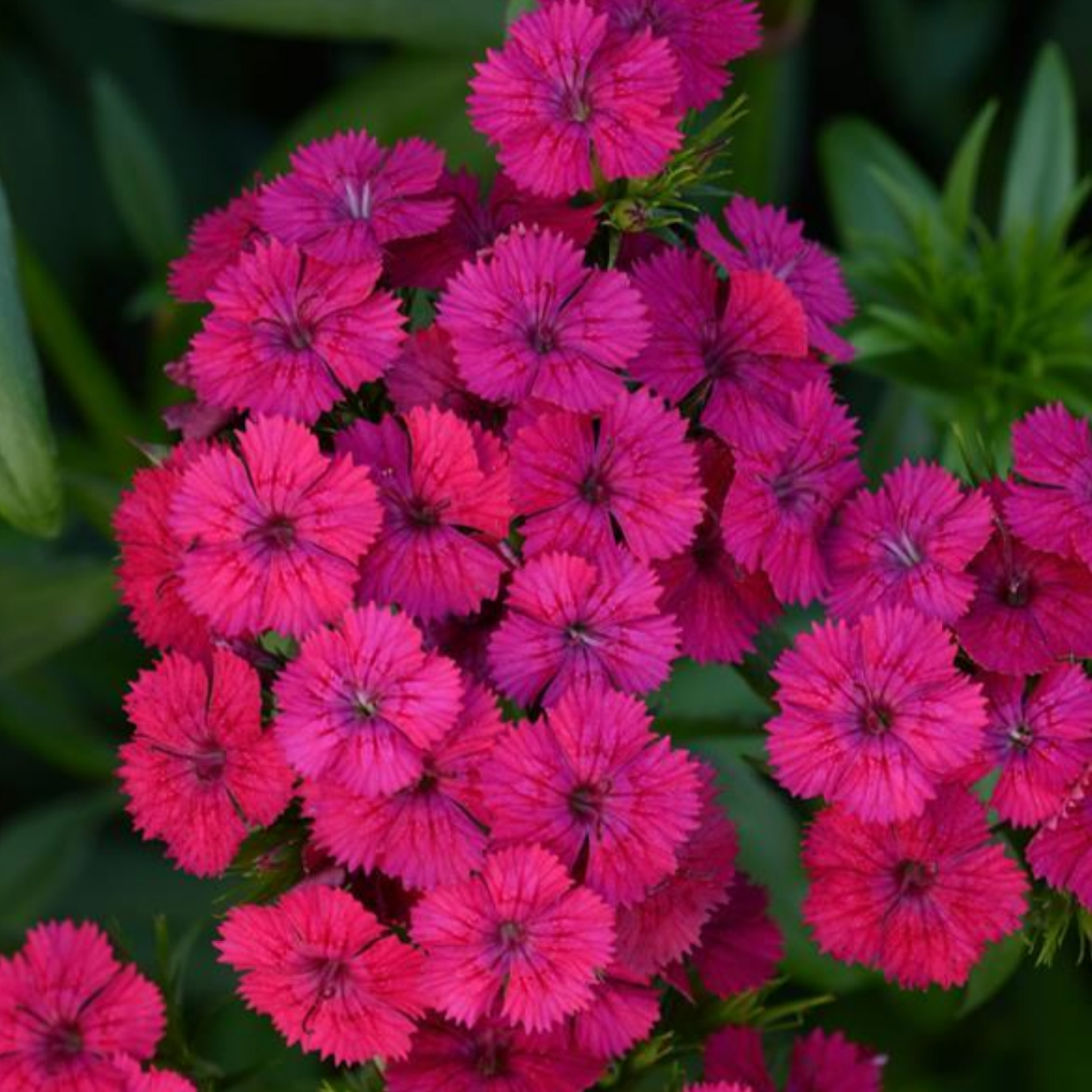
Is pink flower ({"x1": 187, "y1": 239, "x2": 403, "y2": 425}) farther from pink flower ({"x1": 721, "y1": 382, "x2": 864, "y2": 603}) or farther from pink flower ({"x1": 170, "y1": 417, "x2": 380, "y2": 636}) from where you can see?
pink flower ({"x1": 721, "y1": 382, "x2": 864, "y2": 603})

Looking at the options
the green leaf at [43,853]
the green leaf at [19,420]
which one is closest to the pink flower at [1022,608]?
the green leaf at [19,420]

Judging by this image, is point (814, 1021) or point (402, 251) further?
point (814, 1021)

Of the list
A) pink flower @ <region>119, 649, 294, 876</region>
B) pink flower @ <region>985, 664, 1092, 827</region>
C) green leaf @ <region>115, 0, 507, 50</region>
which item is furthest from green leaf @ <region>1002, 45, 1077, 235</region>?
pink flower @ <region>119, 649, 294, 876</region>

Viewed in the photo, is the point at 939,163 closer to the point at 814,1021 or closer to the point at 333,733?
the point at 814,1021

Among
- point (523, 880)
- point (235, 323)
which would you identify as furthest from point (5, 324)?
point (523, 880)

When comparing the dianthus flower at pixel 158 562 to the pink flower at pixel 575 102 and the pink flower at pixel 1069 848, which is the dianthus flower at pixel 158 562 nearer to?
the pink flower at pixel 575 102
